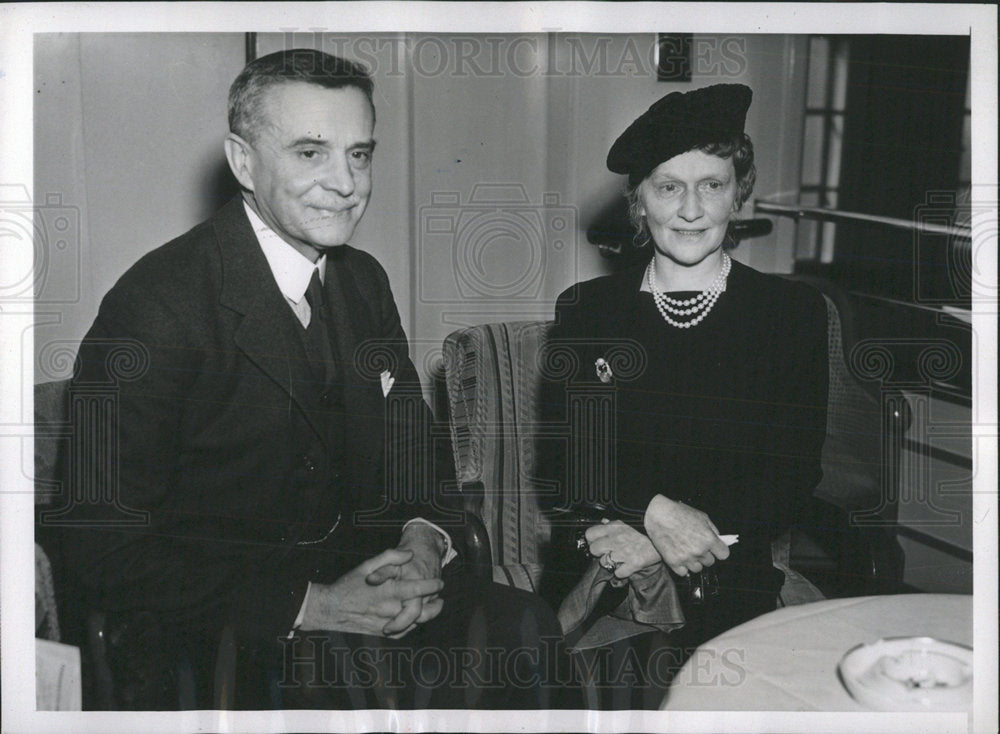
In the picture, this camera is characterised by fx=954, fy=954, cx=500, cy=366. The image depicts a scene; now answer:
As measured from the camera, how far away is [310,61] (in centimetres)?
120

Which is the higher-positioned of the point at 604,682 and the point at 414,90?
the point at 414,90

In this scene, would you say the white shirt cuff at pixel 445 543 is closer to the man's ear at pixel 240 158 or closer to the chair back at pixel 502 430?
the chair back at pixel 502 430

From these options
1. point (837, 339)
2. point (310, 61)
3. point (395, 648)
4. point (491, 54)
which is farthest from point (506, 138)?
point (395, 648)

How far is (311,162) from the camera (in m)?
1.19

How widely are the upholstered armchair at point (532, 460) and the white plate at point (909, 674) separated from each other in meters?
0.14

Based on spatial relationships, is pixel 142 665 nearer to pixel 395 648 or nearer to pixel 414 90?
pixel 395 648

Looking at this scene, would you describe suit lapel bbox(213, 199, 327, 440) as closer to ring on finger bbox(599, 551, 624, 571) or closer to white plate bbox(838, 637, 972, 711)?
ring on finger bbox(599, 551, 624, 571)

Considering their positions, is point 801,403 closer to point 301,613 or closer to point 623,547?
point 623,547

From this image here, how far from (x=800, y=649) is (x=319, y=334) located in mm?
688

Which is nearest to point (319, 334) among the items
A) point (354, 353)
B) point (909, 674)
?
point (354, 353)

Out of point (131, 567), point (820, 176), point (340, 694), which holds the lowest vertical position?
point (340, 694)

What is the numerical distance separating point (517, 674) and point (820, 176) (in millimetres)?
769

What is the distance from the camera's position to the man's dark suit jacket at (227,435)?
1.19m

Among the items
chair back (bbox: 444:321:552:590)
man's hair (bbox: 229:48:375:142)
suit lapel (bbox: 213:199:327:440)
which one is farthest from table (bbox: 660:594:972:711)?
man's hair (bbox: 229:48:375:142)
